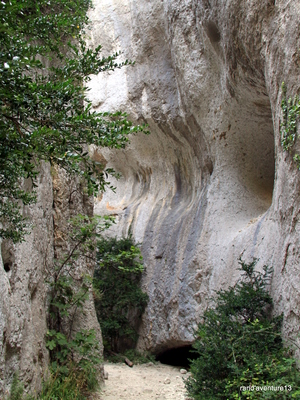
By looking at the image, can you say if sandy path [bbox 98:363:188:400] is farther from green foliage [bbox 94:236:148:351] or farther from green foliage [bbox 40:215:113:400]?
green foliage [bbox 94:236:148:351]

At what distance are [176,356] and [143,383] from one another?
7.38 ft

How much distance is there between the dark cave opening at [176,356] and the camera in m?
7.77

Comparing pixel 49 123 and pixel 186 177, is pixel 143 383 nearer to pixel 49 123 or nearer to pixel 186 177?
pixel 186 177

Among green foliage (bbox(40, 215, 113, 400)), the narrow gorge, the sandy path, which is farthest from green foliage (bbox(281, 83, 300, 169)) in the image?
the sandy path

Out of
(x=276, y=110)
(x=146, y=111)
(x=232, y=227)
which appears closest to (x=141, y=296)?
(x=232, y=227)

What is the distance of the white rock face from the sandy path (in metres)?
0.63

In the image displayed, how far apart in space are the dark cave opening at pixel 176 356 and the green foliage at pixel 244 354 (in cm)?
367

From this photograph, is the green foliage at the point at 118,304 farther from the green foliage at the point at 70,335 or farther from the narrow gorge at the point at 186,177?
the green foliage at the point at 70,335

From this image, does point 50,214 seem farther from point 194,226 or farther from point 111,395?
point 194,226

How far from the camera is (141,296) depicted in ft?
26.4


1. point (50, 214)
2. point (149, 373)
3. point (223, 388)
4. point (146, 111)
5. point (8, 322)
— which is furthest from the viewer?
point (146, 111)

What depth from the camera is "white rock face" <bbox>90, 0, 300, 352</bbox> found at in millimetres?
4309

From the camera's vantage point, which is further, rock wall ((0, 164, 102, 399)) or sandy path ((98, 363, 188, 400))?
sandy path ((98, 363, 188, 400))

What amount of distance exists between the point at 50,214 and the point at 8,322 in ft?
6.70
